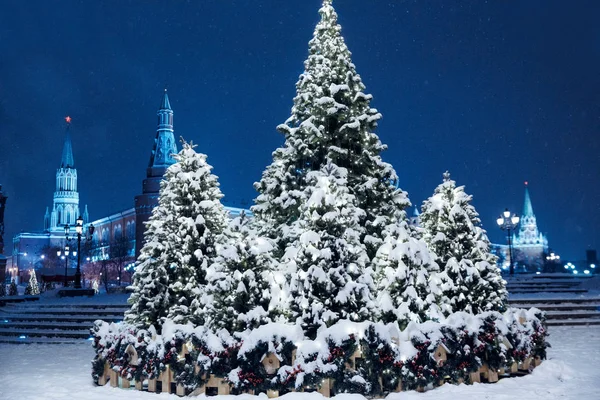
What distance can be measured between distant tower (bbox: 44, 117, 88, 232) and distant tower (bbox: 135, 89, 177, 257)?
209 ft

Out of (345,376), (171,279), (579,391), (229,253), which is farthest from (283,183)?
(579,391)

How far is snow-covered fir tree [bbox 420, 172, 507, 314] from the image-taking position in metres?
13.1

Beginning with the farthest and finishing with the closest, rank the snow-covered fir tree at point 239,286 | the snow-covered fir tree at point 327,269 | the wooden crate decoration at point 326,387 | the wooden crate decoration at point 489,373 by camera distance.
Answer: the wooden crate decoration at point 489,373, the snow-covered fir tree at point 239,286, the snow-covered fir tree at point 327,269, the wooden crate decoration at point 326,387

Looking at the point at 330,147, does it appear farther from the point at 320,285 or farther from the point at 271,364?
the point at 271,364

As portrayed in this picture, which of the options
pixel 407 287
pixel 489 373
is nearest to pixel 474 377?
pixel 489 373

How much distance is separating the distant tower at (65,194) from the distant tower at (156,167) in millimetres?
63829

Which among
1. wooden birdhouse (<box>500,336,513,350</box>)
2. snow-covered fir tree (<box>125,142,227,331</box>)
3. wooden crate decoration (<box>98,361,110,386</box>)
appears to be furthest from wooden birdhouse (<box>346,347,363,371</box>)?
wooden crate decoration (<box>98,361,110,386</box>)

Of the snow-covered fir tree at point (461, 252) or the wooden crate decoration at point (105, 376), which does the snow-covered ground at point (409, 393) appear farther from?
the snow-covered fir tree at point (461, 252)

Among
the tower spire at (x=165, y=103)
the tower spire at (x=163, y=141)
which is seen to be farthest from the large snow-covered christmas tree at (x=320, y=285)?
the tower spire at (x=165, y=103)

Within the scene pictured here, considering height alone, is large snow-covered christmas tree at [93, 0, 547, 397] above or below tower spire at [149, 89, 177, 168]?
below

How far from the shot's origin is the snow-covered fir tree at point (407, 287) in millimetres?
11516

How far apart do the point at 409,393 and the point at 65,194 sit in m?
179

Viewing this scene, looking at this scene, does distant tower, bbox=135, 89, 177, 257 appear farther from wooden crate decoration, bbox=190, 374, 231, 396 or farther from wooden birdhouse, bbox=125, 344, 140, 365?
wooden crate decoration, bbox=190, 374, 231, 396

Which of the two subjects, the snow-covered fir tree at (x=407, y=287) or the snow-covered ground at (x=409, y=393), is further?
the snow-covered fir tree at (x=407, y=287)
